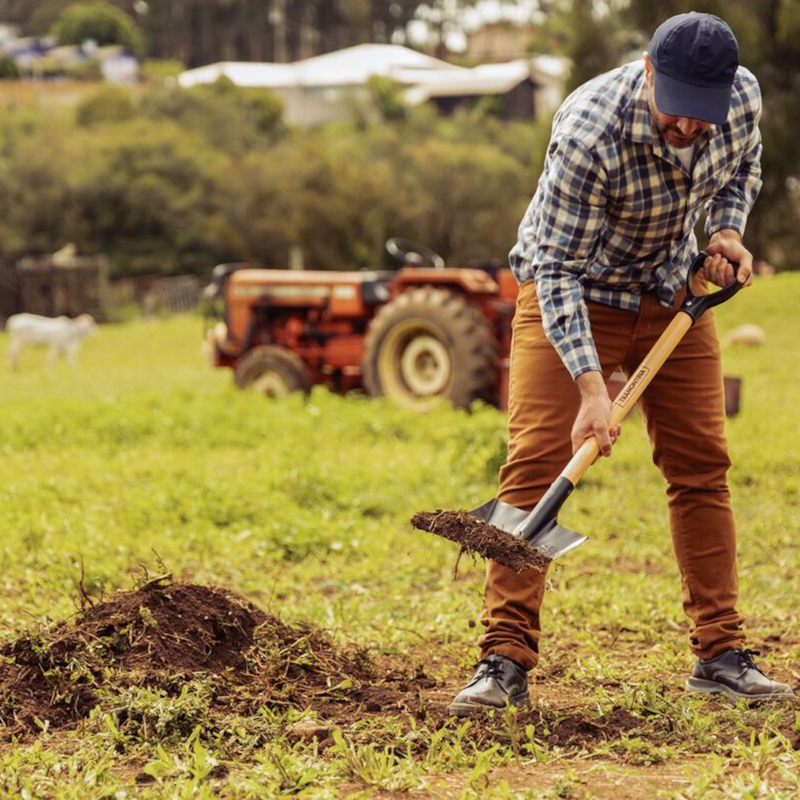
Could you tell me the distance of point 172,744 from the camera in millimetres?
3586

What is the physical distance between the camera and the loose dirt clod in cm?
374

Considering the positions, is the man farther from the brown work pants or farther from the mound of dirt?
the mound of dirt

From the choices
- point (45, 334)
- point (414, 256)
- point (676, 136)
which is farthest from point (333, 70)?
point (676, 136)

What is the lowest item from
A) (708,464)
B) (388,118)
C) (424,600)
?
(424,600)

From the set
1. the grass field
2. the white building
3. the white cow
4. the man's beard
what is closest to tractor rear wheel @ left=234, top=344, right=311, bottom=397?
the grass field

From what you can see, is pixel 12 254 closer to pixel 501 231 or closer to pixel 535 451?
pixel 501 231

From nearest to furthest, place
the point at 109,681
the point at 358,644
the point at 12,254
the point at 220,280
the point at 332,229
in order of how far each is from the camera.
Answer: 1. the point at 109,681
2. the point at 358,644
3. the point at 220,280
4. the point at 332,229
5. the point at 12,254

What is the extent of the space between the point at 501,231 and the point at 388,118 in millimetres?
23192

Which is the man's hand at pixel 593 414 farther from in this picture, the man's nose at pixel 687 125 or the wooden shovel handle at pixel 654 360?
the man's nose at pixel 687 125

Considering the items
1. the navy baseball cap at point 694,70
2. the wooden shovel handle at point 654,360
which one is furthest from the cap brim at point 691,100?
the wooden shovel handle at point 654,360

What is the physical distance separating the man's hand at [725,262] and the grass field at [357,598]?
1.24m

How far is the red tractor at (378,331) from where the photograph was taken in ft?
36.6

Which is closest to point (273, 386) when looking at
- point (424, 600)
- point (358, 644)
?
point (424, 600)

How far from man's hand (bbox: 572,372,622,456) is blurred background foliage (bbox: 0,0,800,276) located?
1786 centimetres
